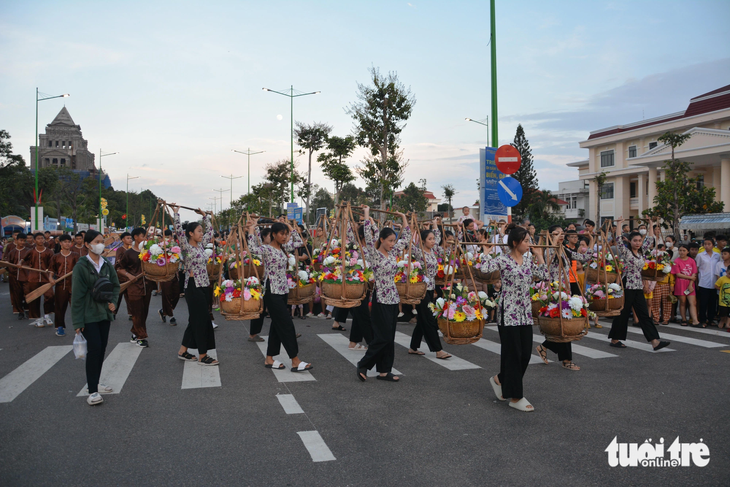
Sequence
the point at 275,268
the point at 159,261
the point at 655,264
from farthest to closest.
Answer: the point at 655,264 < the point at 159,261 < the point at 275,268

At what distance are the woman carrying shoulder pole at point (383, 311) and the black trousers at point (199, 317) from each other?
7.72 feet

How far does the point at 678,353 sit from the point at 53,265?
38.8 feet

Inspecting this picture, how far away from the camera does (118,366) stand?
25.2ft

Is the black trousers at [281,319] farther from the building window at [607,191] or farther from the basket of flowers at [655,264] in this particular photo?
the building window at [607,191]

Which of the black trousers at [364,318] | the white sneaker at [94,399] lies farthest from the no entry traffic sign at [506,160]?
the white sneaker at [94,399]

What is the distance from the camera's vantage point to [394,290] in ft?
22.8

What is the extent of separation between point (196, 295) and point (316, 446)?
146 inches

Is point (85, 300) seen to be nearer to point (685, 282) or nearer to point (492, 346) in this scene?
point (492, 346)

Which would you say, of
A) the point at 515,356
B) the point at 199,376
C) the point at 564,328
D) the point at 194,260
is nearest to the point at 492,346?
the point at 564,328

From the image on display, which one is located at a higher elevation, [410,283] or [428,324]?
[410,283]

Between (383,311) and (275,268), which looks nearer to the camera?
(383,311)

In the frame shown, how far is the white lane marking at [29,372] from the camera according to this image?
254 inches

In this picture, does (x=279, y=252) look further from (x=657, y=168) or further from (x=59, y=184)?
(x=59, y=184)

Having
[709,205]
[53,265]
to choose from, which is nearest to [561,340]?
[53,265]
